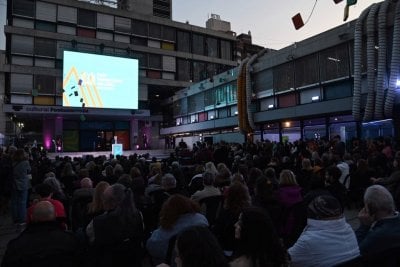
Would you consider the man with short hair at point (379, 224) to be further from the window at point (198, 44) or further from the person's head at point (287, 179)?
the window at point (198, 44)

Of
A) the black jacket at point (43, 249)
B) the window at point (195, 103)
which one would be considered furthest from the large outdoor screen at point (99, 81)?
the black jacket at point (43, 249)

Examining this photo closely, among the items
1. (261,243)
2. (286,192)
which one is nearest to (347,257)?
(261,243)

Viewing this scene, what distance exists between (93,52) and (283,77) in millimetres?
18109

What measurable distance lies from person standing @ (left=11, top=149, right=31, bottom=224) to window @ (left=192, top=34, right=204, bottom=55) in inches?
1458

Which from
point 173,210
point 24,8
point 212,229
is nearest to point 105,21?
point 24,8

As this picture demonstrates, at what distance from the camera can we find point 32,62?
32156mm

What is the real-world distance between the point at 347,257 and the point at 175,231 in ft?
5.61

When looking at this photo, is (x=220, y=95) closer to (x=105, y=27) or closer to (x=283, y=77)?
(x=283, y=77)

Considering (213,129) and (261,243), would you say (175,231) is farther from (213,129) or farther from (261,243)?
(213,129)

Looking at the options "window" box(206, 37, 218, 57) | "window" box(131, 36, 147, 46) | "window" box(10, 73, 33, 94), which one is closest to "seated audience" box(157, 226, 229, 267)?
"window" box(10, 73, 33, 94)

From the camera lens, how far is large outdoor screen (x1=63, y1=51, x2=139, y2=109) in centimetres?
2923

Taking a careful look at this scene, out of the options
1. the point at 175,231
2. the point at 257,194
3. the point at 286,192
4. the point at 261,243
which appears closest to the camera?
the point at 261,243

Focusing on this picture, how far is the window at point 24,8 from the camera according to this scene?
105ft

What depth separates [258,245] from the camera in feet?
7.76
